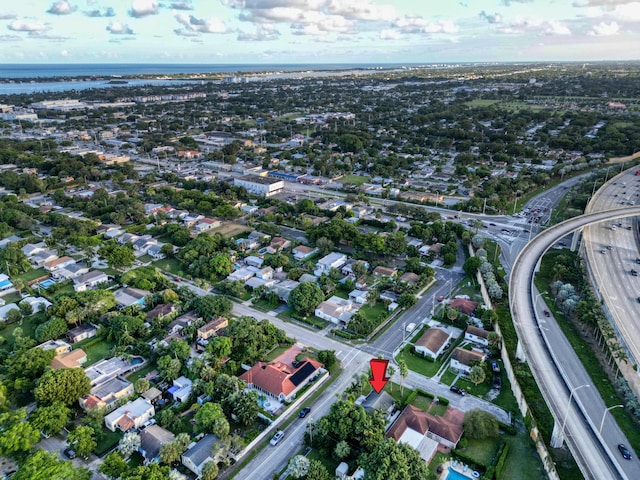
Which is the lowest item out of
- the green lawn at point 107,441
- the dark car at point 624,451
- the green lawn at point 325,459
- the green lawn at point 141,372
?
the green lawn at point 107,441

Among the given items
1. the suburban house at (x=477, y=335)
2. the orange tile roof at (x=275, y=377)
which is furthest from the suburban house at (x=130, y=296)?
the suburban house at (x=477, y=335)

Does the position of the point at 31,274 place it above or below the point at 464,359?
below

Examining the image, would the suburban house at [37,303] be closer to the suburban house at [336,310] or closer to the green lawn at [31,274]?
the green lawn at [31,274]

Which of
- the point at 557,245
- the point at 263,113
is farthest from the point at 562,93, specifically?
the point at 557,245

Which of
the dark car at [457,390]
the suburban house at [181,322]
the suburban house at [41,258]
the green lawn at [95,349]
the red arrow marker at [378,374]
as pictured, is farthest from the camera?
the suburban house at [41,258]

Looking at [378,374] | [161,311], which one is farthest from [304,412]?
[161,311]

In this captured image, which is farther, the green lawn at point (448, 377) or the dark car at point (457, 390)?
the green lawn at point (448, 377)

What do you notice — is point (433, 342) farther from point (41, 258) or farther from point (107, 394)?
point (41, 258)

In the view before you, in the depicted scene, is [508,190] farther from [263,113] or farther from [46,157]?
[263,113]
